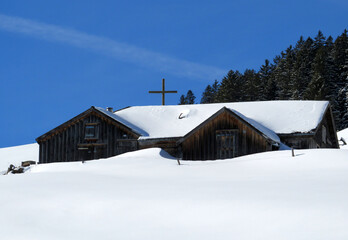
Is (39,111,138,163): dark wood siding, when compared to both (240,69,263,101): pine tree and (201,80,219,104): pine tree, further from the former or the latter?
(201,80,219,104): pine tree

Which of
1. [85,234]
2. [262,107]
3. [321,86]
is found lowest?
[85,234]

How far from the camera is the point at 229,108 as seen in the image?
2862 cm

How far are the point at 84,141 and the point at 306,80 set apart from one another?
47619mm

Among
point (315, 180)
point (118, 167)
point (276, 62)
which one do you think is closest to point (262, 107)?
point (118, 167)

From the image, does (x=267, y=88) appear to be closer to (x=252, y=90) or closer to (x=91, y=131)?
(x=252, y=90)

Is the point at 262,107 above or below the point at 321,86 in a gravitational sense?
below

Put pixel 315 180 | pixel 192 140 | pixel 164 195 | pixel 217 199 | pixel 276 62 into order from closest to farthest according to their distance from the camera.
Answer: pixel 217 199 < pixel 164 195 < pixel 315 180 < pixel 192 140 < pixel 276 62

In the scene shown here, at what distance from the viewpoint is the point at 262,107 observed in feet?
101

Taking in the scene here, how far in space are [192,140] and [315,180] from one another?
1466 cm

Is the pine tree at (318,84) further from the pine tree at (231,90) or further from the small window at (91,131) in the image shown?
the small window at (91,131)

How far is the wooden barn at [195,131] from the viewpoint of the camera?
26219mm

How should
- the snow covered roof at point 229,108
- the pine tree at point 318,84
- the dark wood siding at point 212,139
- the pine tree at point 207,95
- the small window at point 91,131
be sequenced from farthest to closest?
the pine tree at point 207,95 < the pine tree at point 318,84 < the small window at point 91,131 < the snow covered roof at point 229,108 < the dark wood siding at point 212,139

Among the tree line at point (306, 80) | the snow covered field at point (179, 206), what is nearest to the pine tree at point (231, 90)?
the tree line at point (306, 80)

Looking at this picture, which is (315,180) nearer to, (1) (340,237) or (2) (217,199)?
(2) (217,199)
